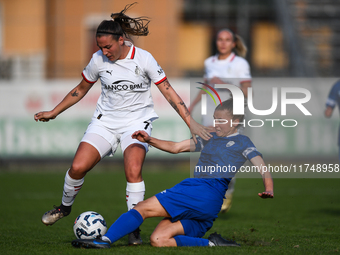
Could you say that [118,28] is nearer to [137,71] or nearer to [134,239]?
[137,71]

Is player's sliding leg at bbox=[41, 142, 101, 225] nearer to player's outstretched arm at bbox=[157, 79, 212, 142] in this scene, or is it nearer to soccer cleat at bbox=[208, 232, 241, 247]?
player's outstretched arm at bbox=[157, 79, 212, 142]

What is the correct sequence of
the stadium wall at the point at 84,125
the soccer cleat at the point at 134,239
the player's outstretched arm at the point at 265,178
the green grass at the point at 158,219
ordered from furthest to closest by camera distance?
the stadium wall at the point at 84,125 → the soccer cleat at the point at 134,239 → the green grass at the point at 158,219 → the player's outstretched arm at the point at 265,178

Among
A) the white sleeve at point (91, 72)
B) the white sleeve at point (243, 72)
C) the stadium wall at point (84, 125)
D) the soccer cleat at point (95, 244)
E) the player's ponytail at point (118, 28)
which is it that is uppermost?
the player's ponytail at point (118, 28)

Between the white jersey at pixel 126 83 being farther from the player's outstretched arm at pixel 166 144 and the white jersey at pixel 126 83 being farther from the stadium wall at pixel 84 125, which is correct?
the stadium wall at pixel 84 125

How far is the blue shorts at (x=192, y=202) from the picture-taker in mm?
4457

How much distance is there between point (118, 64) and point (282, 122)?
8.18 m

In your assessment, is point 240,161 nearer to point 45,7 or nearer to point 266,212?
point 266,212

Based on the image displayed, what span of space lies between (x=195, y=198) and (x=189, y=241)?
40 centimetres

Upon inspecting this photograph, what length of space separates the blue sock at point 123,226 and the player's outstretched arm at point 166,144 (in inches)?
25.8

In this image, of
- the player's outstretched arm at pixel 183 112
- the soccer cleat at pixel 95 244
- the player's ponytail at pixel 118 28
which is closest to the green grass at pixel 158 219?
the soccer cleat at pixel 95 244

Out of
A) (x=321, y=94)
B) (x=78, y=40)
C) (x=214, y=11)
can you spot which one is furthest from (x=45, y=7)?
(x=321, y=94)

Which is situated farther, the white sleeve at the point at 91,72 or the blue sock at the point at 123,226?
the white sleeve at the point at 91,72

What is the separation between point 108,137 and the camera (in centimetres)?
519

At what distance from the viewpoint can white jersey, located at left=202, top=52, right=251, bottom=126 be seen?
7062 mm
